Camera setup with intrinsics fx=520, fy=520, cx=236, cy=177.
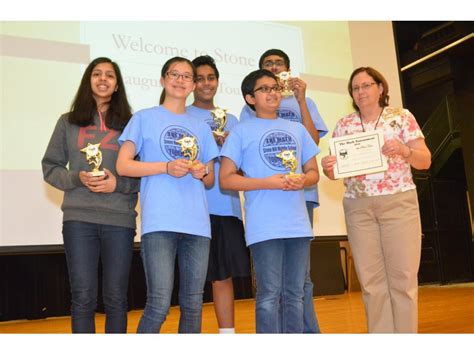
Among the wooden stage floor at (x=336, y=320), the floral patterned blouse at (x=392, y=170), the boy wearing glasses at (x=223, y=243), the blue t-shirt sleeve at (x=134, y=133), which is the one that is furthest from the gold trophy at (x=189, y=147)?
the wooden stage floor at (x=336, y=320)

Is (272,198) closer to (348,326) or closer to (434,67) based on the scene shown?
(348,326)

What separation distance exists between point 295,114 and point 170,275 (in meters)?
1.24

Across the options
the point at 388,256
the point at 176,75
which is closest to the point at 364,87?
the point at 388,256

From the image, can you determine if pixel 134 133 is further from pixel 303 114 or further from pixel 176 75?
pixel 303 114

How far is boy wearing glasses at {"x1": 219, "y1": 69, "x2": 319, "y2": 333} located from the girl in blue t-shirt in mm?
194

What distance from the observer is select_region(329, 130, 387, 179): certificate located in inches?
99.2

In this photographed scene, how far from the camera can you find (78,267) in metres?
2.23

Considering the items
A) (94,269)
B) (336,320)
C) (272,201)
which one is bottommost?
(336,320)

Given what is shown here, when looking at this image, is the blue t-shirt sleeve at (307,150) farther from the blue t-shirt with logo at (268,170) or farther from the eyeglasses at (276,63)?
the eyeglasses at (276,63)

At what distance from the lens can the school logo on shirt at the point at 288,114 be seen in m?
2.94

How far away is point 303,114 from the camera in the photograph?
2.92 m

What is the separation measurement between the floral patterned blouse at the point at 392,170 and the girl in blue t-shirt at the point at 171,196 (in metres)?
0.78
